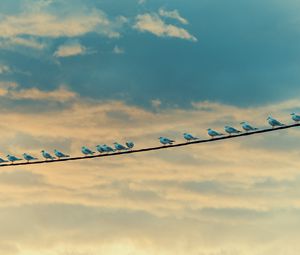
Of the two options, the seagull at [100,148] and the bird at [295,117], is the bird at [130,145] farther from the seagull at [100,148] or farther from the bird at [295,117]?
the bird at [295,117]

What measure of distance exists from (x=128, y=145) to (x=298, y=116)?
2712cm

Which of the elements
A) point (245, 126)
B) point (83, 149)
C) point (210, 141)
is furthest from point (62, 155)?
point (210, 141)

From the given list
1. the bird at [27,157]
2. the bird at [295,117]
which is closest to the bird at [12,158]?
the bird at [27,157]

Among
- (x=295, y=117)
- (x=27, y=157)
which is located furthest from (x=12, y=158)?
(x=295, y=117)

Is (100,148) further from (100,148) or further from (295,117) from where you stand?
(295,117)

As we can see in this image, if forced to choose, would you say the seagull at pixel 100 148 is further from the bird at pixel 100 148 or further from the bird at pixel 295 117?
the bird at pixel 295 117

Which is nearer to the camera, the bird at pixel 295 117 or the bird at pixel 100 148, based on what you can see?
the bird at pixel 295 117

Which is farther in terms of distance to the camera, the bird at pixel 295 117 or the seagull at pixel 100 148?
the seagull at pixel 100 148

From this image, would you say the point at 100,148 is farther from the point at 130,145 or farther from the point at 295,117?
the point at 295,117

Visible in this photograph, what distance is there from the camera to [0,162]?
108250 millimetres

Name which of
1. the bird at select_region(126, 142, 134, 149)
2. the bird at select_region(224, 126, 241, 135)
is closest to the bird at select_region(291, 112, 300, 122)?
the bird at select_region(224, 126, 241, 135)

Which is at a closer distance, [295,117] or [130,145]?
[295,117]

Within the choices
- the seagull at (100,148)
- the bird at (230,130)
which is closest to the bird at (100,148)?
the seagull at (100,148)

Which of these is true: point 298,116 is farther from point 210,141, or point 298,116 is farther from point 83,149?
point 83,149
